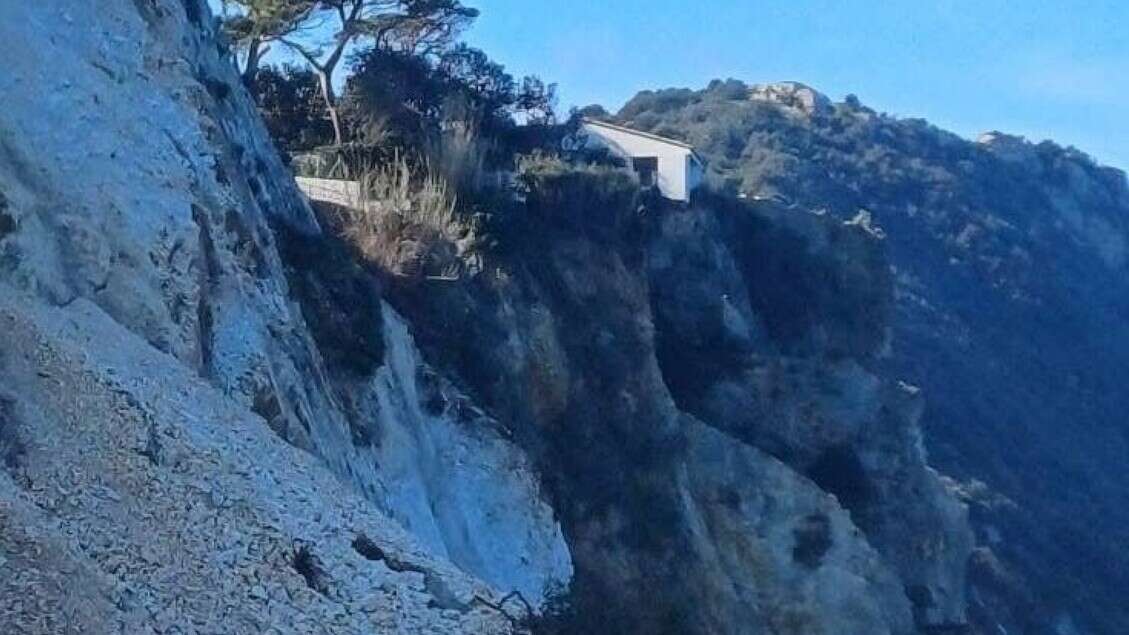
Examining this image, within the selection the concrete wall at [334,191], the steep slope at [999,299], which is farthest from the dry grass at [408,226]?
the steep slope at [999,299]

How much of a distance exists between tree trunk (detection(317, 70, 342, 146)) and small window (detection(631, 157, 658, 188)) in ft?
31.2

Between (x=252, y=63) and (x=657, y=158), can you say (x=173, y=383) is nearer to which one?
(x=252, y=63)

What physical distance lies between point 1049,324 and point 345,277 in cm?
6865

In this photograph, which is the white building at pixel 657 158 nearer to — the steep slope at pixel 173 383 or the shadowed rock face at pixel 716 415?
the shadowed rock face at pixel 716 415

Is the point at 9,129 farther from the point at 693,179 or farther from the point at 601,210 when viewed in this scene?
the point at 693,179

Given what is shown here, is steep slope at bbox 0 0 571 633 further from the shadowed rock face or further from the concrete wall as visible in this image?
the concrete wall

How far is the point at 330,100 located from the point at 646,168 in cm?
1136

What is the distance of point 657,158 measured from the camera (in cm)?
4238

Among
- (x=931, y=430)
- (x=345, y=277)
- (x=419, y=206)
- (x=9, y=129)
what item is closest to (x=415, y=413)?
(x=345, y=277)

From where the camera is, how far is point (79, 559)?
10820mm

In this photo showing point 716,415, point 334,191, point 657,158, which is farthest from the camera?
point 657,158

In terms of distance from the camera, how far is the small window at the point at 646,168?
41.0 m

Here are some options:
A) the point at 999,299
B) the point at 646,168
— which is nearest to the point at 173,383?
the point at 646,168

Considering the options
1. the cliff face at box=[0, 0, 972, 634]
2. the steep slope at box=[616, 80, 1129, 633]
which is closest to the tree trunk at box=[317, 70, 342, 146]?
the cliff face at box=[0, 0, 972, 634]
